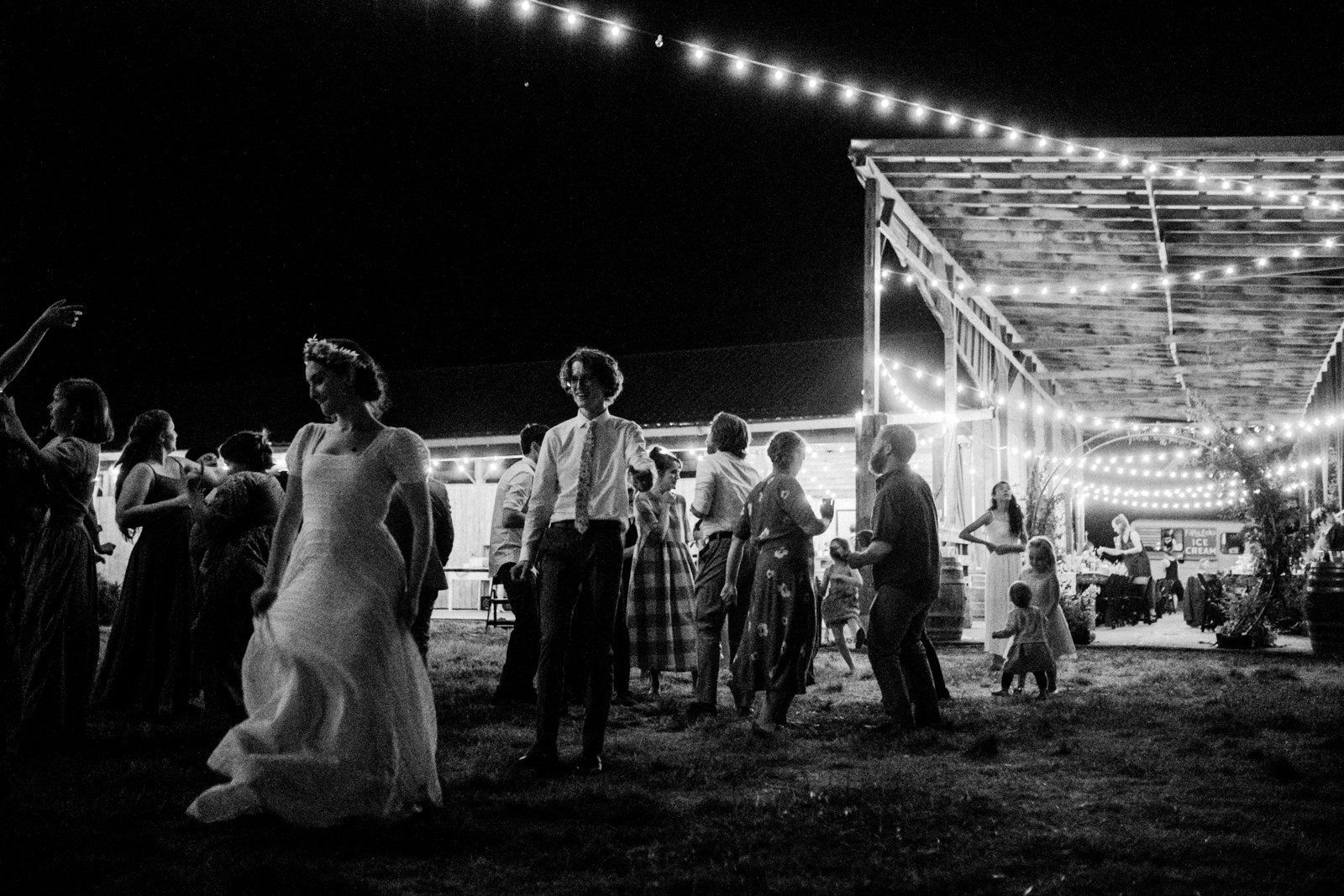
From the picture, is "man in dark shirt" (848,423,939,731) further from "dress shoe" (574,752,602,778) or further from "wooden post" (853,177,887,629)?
"wooden post" (853,177,887,629)

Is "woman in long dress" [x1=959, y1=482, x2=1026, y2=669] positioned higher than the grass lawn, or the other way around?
"woman in long dress" [x1=959, y1=482, x2=1026, y2=669]

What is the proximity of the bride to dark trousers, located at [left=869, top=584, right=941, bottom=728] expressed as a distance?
98.7 inches

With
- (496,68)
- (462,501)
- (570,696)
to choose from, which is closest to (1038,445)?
(462,501)

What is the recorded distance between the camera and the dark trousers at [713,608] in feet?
19.4

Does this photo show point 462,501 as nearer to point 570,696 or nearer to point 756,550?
point 570,696

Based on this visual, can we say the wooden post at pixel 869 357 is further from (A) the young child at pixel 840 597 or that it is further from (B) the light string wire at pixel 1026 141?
(B) the light string wire at pixel 1026 141

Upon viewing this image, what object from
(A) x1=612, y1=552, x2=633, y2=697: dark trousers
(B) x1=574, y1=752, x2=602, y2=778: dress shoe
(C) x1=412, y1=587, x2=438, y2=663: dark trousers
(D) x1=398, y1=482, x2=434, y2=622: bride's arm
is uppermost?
(D) x1=398, y1=482, x2=434, y2=622: bride's arm

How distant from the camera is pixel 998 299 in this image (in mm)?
14875

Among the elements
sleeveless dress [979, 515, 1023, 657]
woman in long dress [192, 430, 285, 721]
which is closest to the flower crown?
woman in long dress [192, 430, 285, 721]

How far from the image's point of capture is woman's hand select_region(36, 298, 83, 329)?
411cm

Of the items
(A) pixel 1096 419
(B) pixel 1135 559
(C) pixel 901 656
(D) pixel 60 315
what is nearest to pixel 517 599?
(C) pixel 901 656

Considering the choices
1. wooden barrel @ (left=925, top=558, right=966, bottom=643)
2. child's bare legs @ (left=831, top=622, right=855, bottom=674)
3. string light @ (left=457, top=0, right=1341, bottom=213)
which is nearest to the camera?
string light @ (left=457, top=0, right=1341, bottom=213)

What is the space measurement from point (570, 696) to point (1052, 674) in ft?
9.79

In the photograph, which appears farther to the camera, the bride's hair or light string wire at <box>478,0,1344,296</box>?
light string wire at <box>478,0,1344,296</box>
